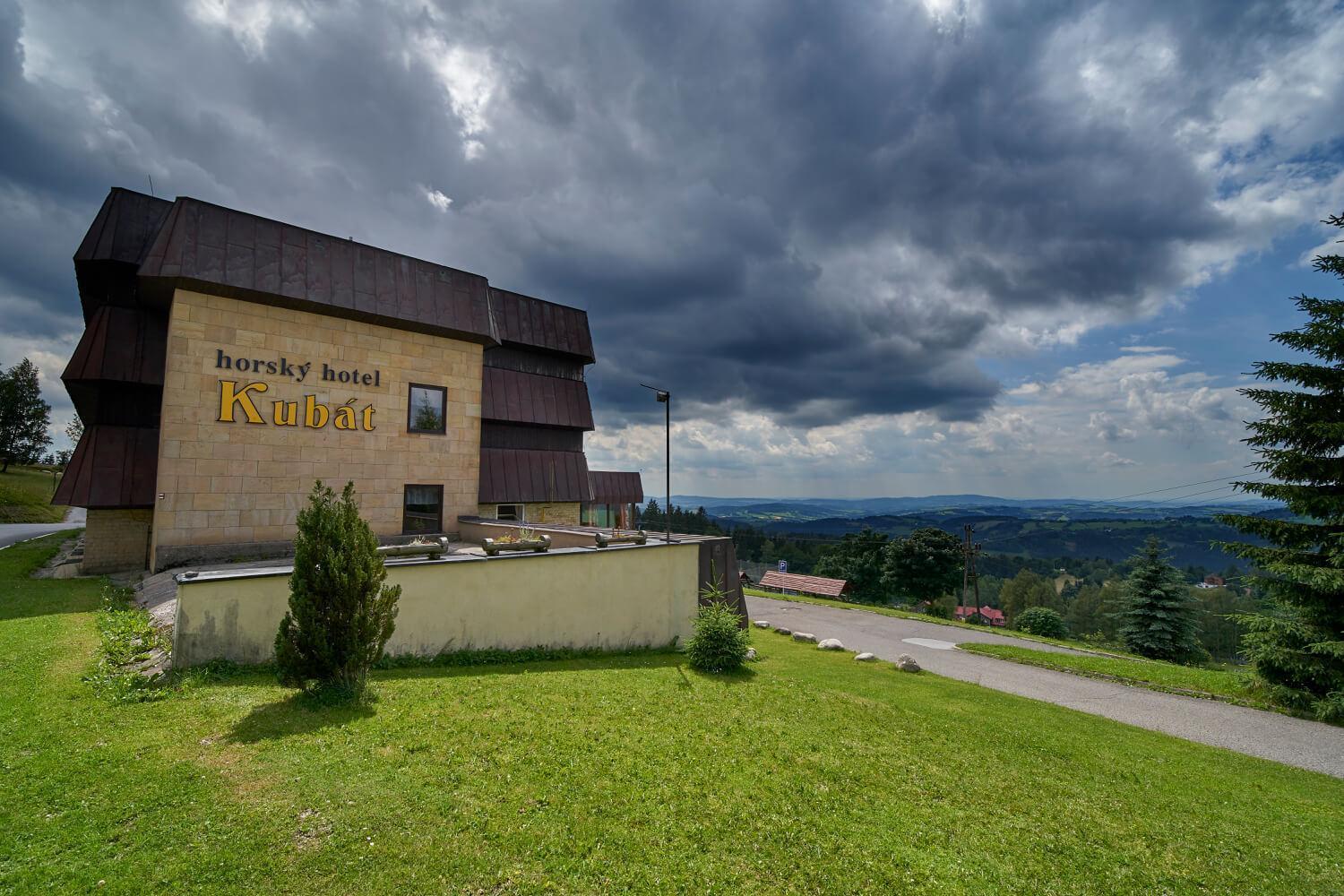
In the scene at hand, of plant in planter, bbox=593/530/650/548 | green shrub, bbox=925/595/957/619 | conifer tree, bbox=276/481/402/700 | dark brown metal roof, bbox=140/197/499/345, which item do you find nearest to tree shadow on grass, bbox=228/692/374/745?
conifer tree, bbox=276/481/402/700

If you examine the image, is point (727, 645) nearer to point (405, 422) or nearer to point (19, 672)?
point (19, 672)

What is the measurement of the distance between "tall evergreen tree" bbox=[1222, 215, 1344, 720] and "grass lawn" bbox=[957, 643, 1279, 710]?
2.57ft

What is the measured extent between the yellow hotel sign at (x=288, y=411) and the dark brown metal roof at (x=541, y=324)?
25.1ft

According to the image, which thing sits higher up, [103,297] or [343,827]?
[103,297]

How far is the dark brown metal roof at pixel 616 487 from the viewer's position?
94.1 feet

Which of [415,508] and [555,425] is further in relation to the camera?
[555,425]

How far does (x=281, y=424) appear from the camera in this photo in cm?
1506

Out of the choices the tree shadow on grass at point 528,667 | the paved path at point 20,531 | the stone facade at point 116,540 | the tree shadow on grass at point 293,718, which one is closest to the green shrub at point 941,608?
the tree shadow on grass at point 528,667

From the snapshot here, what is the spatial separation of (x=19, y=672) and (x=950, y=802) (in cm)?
1198

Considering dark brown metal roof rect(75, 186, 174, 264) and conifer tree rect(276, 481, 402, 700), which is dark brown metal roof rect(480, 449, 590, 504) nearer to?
dark brown metal roof rect(75, 186, 174, 264)

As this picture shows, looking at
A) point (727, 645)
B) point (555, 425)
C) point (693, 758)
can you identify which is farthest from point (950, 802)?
point (555, 425)

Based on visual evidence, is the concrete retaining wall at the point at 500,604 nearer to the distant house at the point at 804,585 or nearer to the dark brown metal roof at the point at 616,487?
the dark brown metal roof at the point at 616,487

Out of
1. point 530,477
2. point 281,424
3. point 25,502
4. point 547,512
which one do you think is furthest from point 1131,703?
point 25,502

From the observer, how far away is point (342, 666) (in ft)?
23.5
